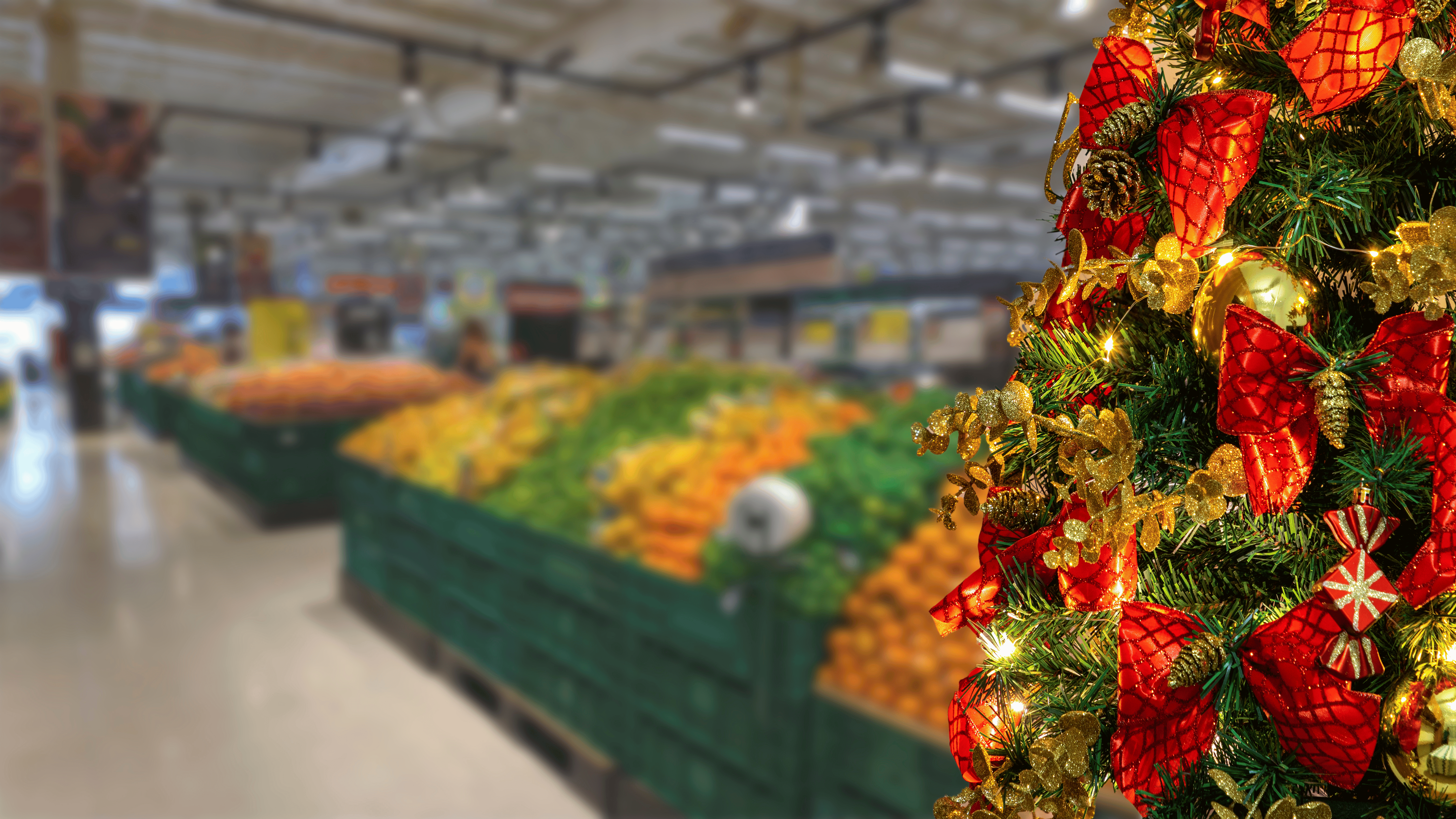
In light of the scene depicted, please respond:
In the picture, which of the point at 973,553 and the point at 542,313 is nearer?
the point at 973,553

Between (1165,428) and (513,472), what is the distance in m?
3.46

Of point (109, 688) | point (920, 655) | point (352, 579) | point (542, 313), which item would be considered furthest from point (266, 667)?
point (542, 313)

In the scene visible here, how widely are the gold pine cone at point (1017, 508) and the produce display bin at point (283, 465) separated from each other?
22.2 feet

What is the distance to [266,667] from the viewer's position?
13.1 feet

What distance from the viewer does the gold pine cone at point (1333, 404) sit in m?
0.42

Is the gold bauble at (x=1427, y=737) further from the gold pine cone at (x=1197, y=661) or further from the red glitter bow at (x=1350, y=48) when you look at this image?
the red glitter bow at (x=1350, y=48)

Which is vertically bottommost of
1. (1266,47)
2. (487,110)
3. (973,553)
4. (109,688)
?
(109,688)

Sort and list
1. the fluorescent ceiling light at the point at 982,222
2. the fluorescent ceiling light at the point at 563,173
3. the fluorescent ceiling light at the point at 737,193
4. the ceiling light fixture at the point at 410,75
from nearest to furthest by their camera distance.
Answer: the ceiling light fixture at the point at 410,75, the fluorescent ceiling light at the point at 563,173, the fluorescent ceiling light at the point at 737,193, the fluorescent ceiling light at the point at 982,222

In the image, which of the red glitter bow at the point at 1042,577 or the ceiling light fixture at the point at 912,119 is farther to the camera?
the ceiling light fixture at the point at 912,119

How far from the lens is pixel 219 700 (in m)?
3.64

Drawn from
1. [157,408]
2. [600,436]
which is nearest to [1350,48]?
[600,436]

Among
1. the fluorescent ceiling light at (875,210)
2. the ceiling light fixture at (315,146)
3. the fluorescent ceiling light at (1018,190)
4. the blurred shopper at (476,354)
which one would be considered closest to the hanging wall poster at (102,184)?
the blurred shopper at (476,354)

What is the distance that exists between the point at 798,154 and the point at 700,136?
2.09m

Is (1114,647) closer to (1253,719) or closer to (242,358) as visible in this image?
(1253,719)
